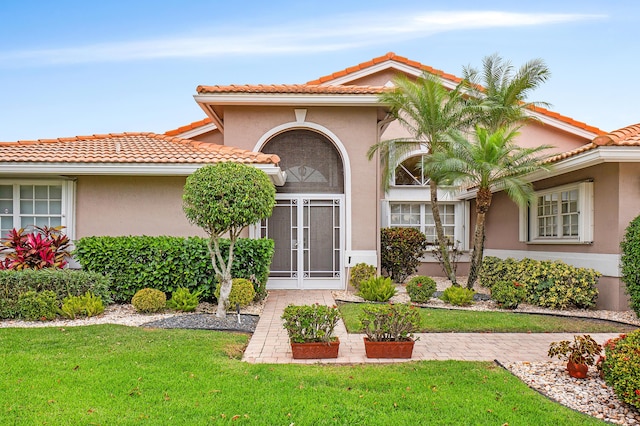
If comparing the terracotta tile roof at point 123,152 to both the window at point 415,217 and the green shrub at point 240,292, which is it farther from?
the window at point 415,217

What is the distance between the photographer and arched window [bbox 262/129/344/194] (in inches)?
562

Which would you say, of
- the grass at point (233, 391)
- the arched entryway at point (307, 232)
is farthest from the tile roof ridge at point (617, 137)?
the arched entryway at point (307, 232)

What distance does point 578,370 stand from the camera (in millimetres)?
5992

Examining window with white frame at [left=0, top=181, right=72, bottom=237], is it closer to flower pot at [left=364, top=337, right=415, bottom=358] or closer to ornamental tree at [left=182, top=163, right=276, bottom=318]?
ornamental tree at [left=182, top=163, right=276, bottom=318]

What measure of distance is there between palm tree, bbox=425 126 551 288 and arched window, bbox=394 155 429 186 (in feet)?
18.2

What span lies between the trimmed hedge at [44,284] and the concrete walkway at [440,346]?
146 inches

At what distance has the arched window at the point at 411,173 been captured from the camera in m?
18.5

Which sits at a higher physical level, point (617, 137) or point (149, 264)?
point (617, 137)

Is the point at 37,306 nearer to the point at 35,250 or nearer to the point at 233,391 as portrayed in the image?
the point at 35,250

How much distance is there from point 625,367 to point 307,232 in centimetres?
985

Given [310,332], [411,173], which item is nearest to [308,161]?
[411,173]

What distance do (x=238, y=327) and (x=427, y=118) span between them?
7483 millimetres

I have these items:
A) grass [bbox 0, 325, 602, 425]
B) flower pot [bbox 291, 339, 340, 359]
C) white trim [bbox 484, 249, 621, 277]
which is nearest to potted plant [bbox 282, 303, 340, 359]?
flower pot [bbox 291, 339, 340, 359]

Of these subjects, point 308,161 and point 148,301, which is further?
point 308,161
